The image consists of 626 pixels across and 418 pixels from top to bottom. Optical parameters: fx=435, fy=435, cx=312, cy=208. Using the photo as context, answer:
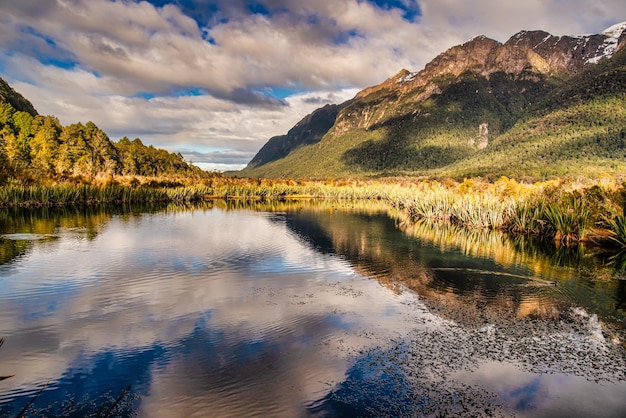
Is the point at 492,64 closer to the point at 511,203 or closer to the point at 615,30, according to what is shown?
the point at 615,30

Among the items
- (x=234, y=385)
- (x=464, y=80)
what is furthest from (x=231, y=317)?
(x=464, y=80)

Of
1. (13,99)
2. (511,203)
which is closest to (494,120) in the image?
(13,99)

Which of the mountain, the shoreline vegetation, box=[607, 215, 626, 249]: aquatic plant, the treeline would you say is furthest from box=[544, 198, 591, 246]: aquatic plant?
the mountain

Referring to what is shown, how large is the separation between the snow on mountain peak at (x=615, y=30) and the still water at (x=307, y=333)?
211 meters

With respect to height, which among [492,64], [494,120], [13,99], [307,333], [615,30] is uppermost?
[615,30]

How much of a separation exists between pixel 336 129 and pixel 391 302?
624ft

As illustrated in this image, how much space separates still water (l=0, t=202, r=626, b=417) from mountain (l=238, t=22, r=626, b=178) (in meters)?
63.9

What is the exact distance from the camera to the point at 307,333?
6.84 metres

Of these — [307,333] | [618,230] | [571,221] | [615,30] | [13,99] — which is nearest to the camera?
[307,333]

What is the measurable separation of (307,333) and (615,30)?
750ft

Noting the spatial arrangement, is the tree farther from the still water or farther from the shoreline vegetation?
the still water

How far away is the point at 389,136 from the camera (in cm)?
14675

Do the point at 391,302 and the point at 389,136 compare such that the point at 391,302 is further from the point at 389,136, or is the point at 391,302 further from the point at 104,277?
the point at 389,136

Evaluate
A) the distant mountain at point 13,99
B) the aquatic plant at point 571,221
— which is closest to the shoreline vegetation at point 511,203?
the aquatic plant at point 571,221
